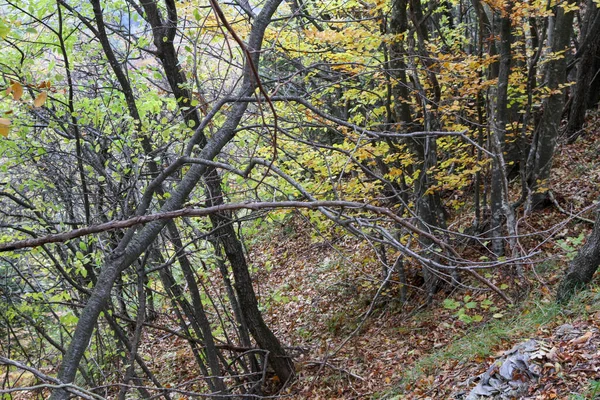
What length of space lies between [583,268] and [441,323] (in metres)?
2.58

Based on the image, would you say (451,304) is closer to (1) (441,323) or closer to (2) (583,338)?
(1) (441,323)

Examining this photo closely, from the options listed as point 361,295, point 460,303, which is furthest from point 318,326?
point 460,303

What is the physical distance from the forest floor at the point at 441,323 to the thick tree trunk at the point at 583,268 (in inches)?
8.0

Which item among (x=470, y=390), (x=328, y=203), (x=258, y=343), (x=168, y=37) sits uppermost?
(x=168, y=37)

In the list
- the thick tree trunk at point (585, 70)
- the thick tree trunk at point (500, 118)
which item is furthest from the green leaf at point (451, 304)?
the thick tree trunk at point (585, 70)

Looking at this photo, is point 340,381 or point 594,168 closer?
point 340,381

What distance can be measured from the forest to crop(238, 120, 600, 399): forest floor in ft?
0.13

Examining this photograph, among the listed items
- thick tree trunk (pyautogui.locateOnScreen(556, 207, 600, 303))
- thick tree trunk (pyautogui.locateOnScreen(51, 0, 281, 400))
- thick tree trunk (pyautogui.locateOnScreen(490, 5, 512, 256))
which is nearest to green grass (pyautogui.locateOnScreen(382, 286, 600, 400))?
thick tree trunk (pyautogui.locateOnScreen(556, 207, 600, 303))

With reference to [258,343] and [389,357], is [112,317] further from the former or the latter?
[389,357]

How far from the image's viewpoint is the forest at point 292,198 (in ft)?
13.5

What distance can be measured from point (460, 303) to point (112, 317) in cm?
499

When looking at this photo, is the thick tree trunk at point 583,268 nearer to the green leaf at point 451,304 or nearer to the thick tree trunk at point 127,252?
the green leaf at point 451,304

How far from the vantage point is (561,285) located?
5543 millimetres

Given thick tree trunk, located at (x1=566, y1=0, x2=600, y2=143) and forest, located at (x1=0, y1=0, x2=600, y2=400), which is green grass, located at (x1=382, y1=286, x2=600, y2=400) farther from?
thick tree trunk, located at (x1=566, y1=0, x2=600, y2=143)
